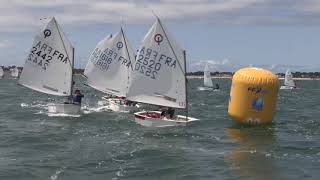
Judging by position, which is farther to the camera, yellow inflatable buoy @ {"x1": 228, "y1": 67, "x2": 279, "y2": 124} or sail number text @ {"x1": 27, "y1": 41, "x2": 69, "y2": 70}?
sail number text @ {"x1": 27, "y1": 41, "x2": 69, "y2": 70}

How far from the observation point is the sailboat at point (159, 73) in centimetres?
4709

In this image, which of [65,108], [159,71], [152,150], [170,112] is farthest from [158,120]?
[65,108]

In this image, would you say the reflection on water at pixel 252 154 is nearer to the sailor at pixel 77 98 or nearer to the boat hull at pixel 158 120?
the boat hull at pixel 158 120

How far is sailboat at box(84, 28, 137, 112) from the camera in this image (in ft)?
209

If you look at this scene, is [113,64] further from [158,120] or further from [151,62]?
[158,120]

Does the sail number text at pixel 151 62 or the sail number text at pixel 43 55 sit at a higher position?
the sail number text at pixel 43 55

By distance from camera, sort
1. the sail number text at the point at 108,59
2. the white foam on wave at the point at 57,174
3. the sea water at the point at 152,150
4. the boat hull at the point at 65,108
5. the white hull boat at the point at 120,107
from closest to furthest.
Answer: the white foam on wave at the point at 57,174 < the sea water at the point at 152,150 < the boat hull at the point at 65,108 < the white hull boat at the point at 120,107 < the sail number text at the point at 108,59

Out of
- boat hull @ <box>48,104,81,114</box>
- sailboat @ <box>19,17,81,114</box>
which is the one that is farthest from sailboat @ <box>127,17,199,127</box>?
sailboat @ <box>19,17,81,114</box>

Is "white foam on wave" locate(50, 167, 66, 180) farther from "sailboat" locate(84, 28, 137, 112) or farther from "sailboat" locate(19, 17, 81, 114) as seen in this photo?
"sailboat" locate(84, 28, 137, 112)

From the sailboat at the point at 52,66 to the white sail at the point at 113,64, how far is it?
6769 millimetres

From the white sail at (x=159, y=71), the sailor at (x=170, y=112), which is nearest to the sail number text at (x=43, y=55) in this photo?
the white sail at (x=159, y=71)

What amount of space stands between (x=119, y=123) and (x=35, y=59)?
35.3ft

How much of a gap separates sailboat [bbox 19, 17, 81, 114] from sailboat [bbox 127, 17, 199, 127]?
1005cm

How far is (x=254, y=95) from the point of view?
4359cm
